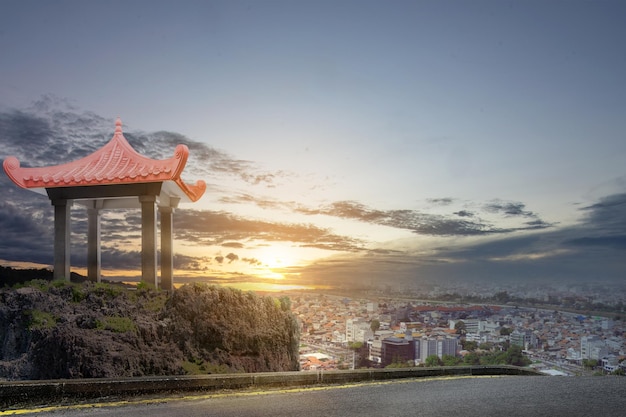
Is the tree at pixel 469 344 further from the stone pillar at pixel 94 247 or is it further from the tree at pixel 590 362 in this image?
the stone pillar at pixel 94 247

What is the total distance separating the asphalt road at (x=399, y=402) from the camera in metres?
7.93

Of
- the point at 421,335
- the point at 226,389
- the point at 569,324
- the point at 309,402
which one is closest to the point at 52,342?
the point at 226,389

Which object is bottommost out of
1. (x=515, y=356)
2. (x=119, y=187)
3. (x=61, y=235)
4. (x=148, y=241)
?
(x=515, y=356)

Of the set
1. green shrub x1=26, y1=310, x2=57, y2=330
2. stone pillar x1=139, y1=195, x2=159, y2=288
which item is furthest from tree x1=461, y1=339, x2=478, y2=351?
green shrub x1=26, y1=310, x2=57, y2=330

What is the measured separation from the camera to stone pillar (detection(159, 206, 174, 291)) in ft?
65.0

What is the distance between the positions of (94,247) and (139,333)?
9.39m

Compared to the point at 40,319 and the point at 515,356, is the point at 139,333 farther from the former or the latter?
the point at 515,356

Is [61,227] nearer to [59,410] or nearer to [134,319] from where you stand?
[134,319]

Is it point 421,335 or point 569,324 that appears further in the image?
point 569,324

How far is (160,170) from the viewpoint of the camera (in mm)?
18031

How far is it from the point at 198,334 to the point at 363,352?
554cm

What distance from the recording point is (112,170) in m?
18.8

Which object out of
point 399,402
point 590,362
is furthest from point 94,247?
point 590,362

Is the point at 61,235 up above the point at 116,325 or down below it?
above
